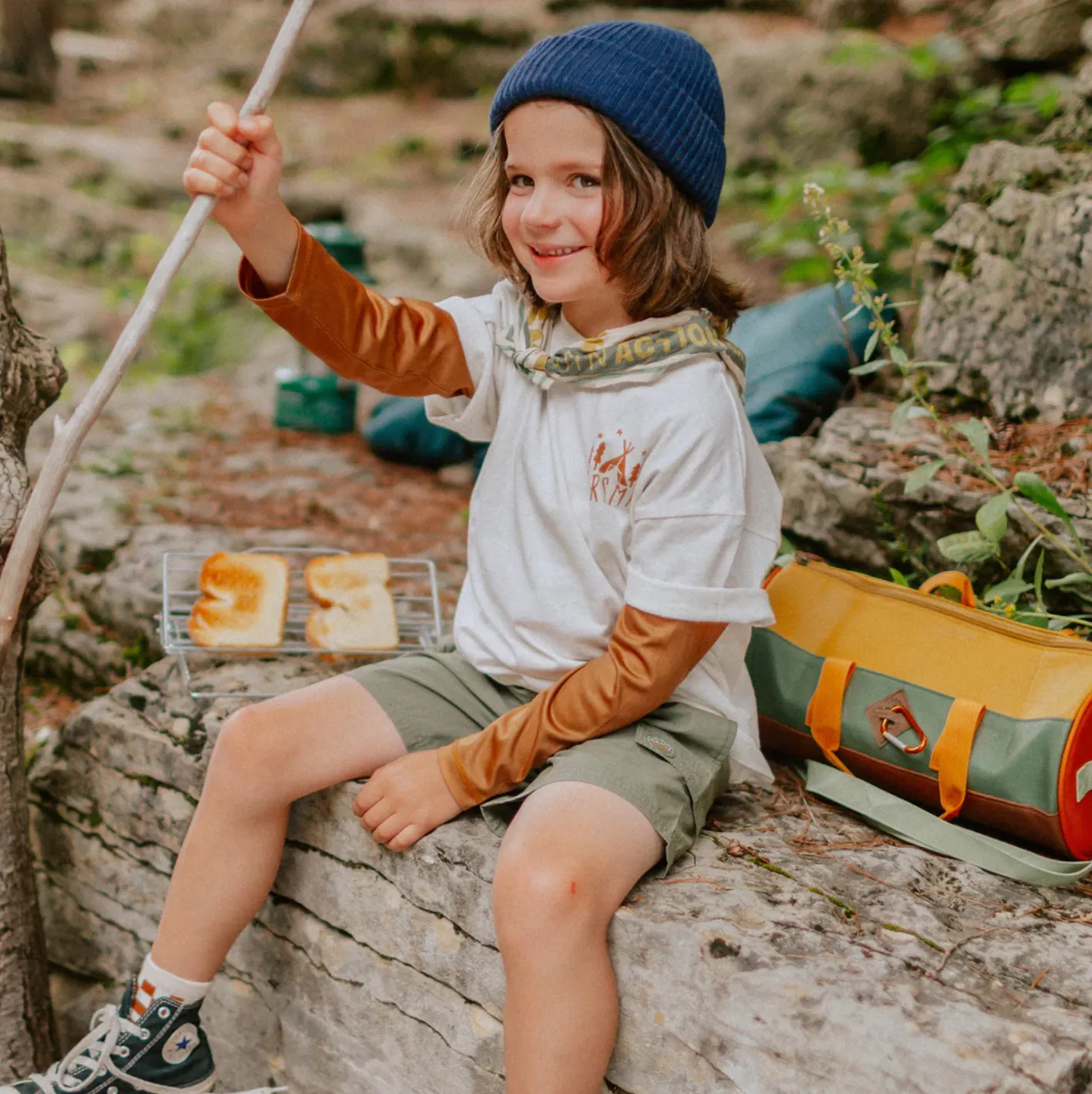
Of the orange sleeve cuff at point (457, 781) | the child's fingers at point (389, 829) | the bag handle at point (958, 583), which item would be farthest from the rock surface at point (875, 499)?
the child's fingers at point (389, 829)

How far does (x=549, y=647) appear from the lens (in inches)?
73.5

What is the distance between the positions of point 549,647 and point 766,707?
0.48 metres

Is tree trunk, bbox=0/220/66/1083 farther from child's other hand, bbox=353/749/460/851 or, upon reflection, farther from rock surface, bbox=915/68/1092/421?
rock surface, bbox=915/68/1092/421

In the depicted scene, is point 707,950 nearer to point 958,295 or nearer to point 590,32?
point 590,32

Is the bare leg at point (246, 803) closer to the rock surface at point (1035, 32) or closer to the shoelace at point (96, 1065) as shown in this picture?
the shoelace at point (96, 1065)

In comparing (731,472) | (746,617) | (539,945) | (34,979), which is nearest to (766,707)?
(746,617)

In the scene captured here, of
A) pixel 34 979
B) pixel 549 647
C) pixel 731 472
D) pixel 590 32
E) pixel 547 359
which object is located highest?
pixel 590 32

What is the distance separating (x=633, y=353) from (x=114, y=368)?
76cm

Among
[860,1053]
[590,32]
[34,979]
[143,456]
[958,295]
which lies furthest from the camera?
[143,456]

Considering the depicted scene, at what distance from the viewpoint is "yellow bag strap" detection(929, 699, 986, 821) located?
1.80m

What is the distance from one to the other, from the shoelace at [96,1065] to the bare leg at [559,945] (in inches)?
25.6

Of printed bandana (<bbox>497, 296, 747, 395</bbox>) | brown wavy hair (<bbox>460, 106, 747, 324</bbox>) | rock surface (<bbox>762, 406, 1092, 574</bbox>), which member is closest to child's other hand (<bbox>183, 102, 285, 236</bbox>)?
brown wavy hair (<bbox>460, 106, 747, 324</bbox>)

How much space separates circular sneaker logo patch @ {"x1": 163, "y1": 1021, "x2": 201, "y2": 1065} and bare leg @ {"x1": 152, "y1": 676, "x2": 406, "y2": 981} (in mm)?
90

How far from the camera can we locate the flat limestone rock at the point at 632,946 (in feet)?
4.69
